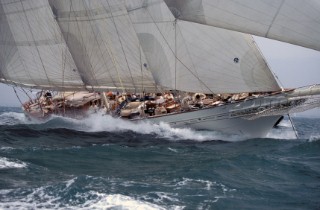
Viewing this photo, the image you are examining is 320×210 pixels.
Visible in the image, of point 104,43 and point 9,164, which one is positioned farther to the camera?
point 104,43

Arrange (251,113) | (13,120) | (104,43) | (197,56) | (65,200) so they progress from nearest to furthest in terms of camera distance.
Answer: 1. (65,200)
2. (197,56)
3. (251,113)
4. (104,43)
5. (13,120)

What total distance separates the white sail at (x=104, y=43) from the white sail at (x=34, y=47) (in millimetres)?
1382

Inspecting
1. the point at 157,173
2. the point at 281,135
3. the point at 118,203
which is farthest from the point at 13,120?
Result: the point at 118,203

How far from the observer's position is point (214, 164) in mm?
16344

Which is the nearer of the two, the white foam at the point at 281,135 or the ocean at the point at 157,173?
the ocean at the point at 157,173

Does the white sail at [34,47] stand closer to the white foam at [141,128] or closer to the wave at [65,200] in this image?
the white foam at [141,128]

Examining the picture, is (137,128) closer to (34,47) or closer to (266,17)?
(34,47)

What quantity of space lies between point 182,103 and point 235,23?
26.7 feet

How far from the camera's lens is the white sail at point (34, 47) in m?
32.1

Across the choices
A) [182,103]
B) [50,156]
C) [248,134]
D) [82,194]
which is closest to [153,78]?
[182,103]

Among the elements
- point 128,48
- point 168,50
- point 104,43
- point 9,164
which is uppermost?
point 104,43

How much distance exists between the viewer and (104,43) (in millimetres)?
29938

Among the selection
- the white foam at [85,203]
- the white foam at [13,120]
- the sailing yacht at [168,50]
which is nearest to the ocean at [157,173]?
the white foam at [85,203]

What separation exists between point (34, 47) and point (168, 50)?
12.7 metres
